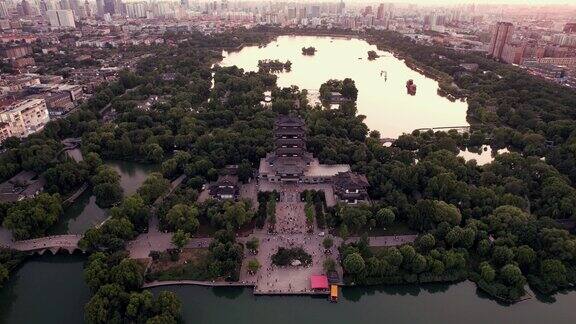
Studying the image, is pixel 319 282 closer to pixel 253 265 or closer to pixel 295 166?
pixel 253 265

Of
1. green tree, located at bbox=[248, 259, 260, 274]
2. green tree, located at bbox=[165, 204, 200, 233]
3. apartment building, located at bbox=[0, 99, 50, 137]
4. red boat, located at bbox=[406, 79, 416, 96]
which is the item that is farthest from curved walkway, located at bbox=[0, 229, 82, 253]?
red boat, located at bbox=[406, 79, 416, 96]

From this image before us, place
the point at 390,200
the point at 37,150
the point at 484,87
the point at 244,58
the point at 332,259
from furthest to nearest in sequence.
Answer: the point at 244,58
the point at 484,87
the point at 37,150
the point at 390,200
the point at 332,259

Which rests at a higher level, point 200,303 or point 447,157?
point 447,157

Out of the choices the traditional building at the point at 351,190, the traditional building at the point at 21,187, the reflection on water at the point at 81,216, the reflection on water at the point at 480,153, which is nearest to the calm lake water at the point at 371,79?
the reflection on water at the point at 480,153

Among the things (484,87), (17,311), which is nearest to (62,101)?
(17,311)

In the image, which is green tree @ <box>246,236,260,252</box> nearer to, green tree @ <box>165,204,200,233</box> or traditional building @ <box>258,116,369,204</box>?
green tree @ <box>165,204,200,233</box>

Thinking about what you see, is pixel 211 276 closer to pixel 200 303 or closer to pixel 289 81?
pixel 200 303
